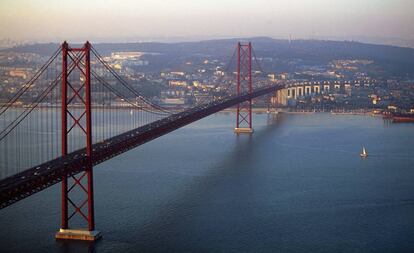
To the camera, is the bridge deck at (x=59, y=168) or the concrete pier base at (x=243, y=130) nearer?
the bridge deck at (x=59, y=168)

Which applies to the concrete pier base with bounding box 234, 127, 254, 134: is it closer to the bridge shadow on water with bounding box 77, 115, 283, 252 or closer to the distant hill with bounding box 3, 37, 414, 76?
the bridge shadow on water with bounding box 77, 115, 283, 252

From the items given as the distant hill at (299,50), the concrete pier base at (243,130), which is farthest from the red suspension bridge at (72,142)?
the distant hill at (299,50)

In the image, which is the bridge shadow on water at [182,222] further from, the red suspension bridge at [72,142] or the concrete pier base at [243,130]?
the concrete pier base at [243,130]

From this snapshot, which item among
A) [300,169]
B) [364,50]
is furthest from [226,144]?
[364,50]

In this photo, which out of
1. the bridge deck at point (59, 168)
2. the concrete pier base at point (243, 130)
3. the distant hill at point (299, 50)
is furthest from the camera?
the distant hill at point (299, 50)

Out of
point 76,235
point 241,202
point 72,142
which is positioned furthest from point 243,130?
point 76,235

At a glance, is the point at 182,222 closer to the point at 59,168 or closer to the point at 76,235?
the point at 76,235

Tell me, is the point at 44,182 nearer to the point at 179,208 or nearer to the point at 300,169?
the point at 179,208
